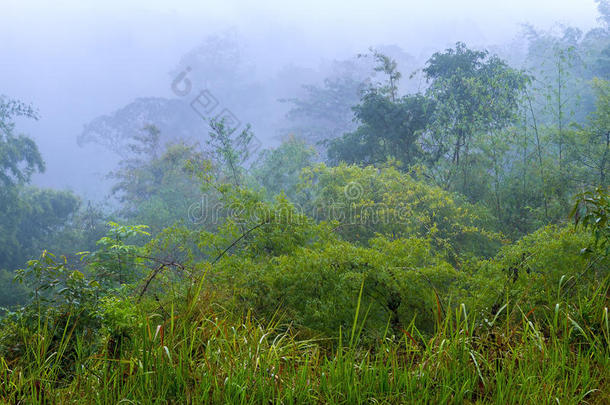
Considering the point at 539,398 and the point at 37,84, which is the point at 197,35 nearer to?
the point at 37,84

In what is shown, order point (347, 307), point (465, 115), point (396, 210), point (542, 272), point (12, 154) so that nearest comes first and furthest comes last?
point (347, 307), point (542, 272), point (396, 210), point (465, 115), point (12, 154)

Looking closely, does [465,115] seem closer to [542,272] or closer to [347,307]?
[542,272]

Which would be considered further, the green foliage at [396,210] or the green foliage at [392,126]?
the green foliage at [392,126]

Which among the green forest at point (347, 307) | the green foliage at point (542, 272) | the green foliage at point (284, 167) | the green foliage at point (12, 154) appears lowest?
the green foliage at point (542, 272)

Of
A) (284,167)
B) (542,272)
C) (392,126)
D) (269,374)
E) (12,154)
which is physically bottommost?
(542,272)

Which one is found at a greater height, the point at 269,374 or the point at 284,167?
the point at 284,167

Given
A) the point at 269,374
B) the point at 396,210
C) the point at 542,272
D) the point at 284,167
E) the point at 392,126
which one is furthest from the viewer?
the point at 284,167

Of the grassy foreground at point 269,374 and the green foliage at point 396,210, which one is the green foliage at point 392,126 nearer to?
the green foliage at point 396,210

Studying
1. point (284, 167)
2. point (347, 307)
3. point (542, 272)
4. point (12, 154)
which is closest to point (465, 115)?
point (284, 167)

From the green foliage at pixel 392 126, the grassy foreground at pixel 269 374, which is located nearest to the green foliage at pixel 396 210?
the green foliage at pixel 392 126

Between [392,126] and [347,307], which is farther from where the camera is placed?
[392,126]

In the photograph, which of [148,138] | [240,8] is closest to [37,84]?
[240,8]

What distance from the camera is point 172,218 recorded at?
48.3ft

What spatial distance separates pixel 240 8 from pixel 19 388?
165ft
